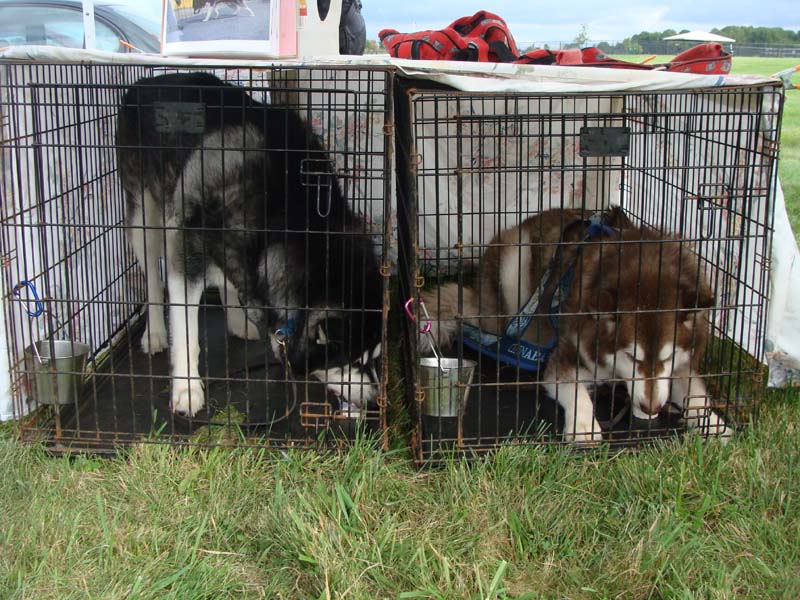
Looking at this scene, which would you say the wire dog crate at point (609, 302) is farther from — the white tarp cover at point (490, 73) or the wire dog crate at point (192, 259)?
the wire dog crate at point (192, 259)

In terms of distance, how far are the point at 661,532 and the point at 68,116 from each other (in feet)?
9.26

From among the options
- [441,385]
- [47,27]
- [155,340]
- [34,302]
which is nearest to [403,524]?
[441,385]

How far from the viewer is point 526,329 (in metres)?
3.63

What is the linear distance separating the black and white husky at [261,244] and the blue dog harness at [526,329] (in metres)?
0.55

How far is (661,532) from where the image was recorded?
227 centimetres

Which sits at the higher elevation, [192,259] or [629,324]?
[192,259]

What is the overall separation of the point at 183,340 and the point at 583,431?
1664 millimetres

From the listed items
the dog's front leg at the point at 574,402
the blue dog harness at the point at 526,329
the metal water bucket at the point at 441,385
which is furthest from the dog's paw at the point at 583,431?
the metal water bucket at the point at 441,385

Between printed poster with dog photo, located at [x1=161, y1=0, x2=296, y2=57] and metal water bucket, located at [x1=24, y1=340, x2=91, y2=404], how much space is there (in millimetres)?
1210

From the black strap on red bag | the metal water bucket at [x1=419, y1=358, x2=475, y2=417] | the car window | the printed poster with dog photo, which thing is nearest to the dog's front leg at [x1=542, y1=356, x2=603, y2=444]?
the metal water bucket at [x1=419, y1=358, x2=475, y2=417]

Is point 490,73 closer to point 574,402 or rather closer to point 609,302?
point 609,302

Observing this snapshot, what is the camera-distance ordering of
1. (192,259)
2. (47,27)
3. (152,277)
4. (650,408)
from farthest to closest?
(47,27) < (152,277) < (192,259) < (650,408)

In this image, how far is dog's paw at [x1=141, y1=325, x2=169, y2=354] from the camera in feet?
12.5

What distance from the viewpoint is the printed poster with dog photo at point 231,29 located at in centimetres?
266
